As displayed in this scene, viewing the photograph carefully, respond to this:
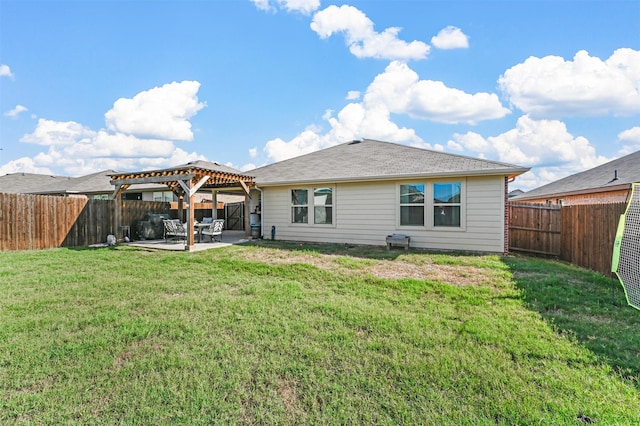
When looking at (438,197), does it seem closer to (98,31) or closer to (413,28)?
(413,28)

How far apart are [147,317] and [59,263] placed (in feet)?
19.2

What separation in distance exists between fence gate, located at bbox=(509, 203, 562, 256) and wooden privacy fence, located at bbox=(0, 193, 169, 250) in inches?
591

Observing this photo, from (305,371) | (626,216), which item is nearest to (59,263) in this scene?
(305,371)

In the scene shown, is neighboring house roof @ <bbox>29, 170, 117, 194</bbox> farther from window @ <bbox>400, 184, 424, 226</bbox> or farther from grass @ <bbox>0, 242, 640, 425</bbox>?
window @ <bbox>400, 184, 424, 226</bbox>

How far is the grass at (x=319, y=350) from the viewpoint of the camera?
248 centimetres

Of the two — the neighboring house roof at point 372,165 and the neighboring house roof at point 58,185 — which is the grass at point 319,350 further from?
the neighboring house roof at point 58,185

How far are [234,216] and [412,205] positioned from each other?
12543 millimetres

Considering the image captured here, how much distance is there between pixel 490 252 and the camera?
374 inches

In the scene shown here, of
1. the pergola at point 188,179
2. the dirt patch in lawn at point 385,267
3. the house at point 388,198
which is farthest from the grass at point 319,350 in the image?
the pergola at point 188,179

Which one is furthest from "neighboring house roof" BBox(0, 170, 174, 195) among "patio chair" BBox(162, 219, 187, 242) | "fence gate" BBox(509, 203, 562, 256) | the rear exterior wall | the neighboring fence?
the neighboring fence

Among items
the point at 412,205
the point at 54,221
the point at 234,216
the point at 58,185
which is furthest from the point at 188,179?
the point at 58,185

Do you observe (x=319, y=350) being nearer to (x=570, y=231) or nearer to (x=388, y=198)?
(x=388, y=198)

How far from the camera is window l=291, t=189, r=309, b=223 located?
1234cm

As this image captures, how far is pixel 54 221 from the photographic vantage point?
1123 cm
